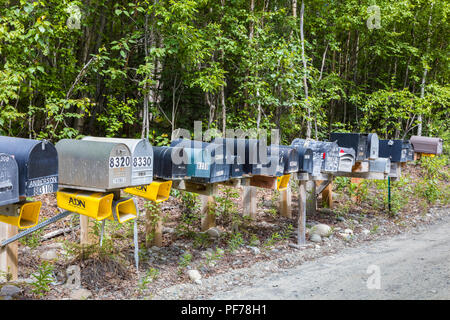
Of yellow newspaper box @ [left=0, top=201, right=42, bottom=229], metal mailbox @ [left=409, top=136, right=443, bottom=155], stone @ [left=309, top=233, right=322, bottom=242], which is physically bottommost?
stone @ [left=309, top=233, right=322, bottom=242]

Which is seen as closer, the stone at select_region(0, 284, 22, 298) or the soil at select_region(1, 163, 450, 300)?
the stone at select_region(0, 284, 22, 298)

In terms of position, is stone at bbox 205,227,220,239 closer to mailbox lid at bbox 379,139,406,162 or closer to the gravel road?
the gravel road

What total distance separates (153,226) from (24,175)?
2.09 meters

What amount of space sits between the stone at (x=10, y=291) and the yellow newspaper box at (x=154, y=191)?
1.16 metres

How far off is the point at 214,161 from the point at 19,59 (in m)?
2.96

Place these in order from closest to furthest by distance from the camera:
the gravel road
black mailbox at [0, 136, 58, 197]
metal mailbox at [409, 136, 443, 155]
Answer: black mailbox at [0, 136, 58, 197]
the gravel road
metal mailbox at [409, 136, 443, 155]

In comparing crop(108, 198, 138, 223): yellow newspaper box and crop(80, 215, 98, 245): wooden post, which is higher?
crop(108, 198, 138, 223): yellow newspaper box

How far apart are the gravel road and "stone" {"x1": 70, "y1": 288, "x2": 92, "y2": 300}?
996 mm

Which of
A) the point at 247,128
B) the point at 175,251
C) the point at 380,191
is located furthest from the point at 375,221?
the point at 175,251

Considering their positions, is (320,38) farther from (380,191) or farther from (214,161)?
(214,161)

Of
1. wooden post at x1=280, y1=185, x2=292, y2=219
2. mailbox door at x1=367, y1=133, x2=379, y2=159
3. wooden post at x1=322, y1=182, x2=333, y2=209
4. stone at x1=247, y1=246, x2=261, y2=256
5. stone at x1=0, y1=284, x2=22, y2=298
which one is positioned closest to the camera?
stone at x1=0, y1=284, x2=22, y2=298

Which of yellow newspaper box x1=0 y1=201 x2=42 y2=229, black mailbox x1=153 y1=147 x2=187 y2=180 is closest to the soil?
yellow newspaper box x1=0 y1=201 x2=42 y2=229

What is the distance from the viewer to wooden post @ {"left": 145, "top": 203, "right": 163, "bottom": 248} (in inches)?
170
